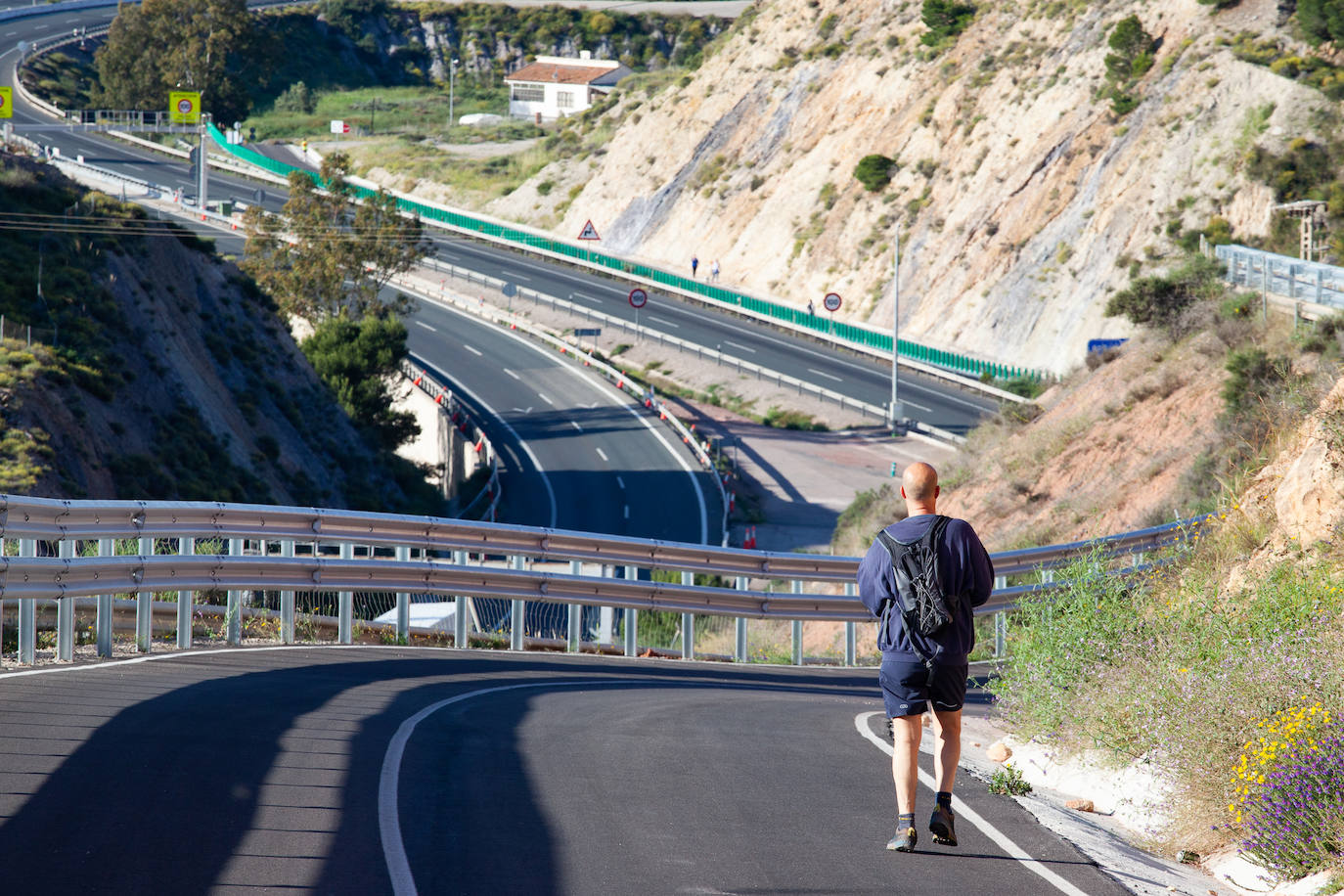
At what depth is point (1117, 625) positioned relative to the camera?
30.3 feet

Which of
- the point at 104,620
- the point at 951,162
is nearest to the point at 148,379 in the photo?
the point at 104,620

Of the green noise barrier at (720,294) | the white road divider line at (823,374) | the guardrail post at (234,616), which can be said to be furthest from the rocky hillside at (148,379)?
the white road divider line at (823,374)

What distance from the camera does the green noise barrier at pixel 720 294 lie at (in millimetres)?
61372

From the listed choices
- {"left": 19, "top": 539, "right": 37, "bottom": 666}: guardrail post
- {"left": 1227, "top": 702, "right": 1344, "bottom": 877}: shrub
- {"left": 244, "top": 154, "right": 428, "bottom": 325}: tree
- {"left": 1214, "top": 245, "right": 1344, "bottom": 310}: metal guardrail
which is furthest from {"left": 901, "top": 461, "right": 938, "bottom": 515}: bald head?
{"left": 244, "top": 154, "right": 428, "bottom": 325}: tree

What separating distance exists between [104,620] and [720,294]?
61.8 meters

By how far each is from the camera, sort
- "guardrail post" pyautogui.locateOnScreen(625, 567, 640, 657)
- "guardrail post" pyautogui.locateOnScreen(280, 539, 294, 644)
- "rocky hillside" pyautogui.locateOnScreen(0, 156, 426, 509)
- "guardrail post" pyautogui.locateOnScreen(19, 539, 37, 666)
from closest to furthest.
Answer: "guardrail post" pyautogui.locateOnScreen(19, 539, 37, 666)
"guardrail post" pyautogui.locateOnScreen(280, 539, 294, 644)
"guardrail post" pyautogui.locateOnScreen(625, 567, 640, 657)
"rocky hillside" pyautogui.locateOnScreen(0, 156, 426, 509)

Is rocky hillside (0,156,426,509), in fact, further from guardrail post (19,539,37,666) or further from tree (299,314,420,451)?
guardrail post (19,539,37,666)

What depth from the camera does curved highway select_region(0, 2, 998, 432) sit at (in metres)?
58.0

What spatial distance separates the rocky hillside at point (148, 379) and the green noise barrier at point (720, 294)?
2034 cm

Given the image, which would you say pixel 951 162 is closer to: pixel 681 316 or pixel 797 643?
pixel 681 316

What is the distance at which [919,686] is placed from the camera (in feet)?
21.2

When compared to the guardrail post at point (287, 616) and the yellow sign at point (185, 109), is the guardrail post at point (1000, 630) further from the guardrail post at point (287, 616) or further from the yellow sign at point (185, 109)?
the yellow sign at point (185, 109)

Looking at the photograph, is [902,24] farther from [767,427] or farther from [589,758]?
[589,758]

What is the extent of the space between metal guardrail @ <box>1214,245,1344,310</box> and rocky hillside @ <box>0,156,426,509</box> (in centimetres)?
2411
